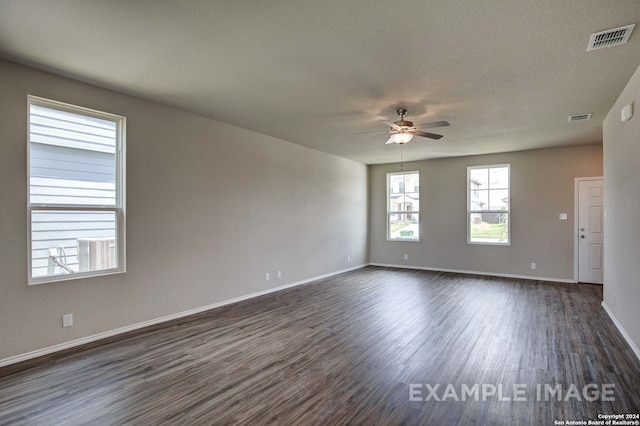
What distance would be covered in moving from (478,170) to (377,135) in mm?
3345

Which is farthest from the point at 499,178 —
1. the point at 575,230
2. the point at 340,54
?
the point at 340,54

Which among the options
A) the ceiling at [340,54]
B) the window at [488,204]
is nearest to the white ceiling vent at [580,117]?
the ceiling at [340,54]

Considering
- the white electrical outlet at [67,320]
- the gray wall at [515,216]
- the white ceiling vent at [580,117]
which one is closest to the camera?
the white electrical outlet at [67,320]

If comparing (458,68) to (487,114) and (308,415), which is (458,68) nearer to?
(487,114)

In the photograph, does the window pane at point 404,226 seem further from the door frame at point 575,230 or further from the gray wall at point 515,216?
the door frame at point 575,230

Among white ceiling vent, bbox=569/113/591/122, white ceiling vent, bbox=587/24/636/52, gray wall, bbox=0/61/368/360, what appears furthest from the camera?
white ceiling vent, bbox=569/113/591/122

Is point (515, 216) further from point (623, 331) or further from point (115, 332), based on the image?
point (115, 332)

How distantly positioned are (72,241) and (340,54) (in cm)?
334

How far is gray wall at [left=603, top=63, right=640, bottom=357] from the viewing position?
3232 millimetres

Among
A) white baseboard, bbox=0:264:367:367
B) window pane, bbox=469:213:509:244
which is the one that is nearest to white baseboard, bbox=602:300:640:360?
window pane, bbox=469:213:509:244

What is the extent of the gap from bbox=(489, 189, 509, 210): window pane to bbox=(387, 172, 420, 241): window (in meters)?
1.66

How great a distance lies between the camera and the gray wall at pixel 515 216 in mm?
6730

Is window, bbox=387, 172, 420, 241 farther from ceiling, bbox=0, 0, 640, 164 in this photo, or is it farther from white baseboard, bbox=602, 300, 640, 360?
white baseboard, bbox=602, 300, 640, 360

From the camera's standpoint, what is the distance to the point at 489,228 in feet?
24.9
